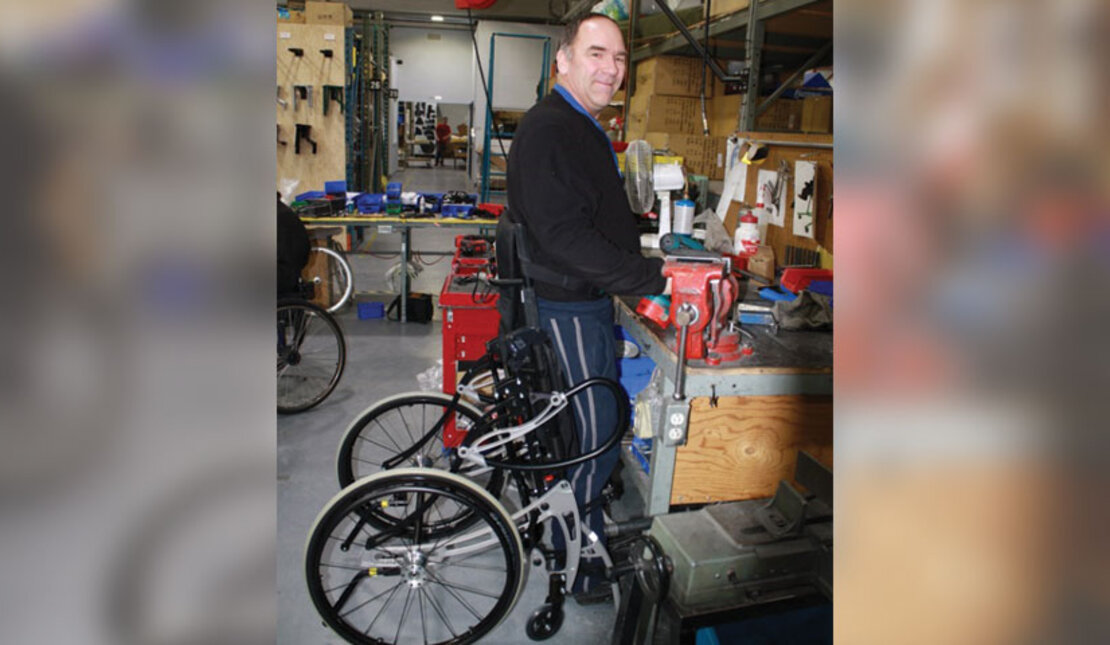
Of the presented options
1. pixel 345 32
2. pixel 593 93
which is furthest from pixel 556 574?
pixel 345 32

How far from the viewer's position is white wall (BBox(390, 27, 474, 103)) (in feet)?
47.2

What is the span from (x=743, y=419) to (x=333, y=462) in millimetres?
2027

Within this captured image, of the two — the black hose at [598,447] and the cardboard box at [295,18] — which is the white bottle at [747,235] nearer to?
the black hose at [598,447]

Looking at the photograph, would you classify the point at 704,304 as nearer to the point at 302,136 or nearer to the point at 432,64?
the point at 302,136

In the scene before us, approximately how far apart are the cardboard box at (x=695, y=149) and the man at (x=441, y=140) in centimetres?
1424

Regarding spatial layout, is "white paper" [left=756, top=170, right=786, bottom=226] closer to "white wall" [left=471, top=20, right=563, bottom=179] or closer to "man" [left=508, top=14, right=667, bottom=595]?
"man" [left=508, top=14, right=667, bottom=595]

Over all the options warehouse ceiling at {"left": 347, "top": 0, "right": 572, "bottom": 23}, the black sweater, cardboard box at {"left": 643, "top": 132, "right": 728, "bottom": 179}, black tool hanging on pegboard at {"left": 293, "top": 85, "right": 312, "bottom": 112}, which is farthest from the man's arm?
warehouse ceiling at {"left": 347, "top": 0, "right": 572, "bottom": 23}

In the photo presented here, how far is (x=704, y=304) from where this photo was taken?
194 cm

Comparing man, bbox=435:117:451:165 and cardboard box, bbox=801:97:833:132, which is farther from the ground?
man, bbox=435:117:451:165

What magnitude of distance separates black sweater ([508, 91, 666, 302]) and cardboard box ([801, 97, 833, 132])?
68.8 inches
